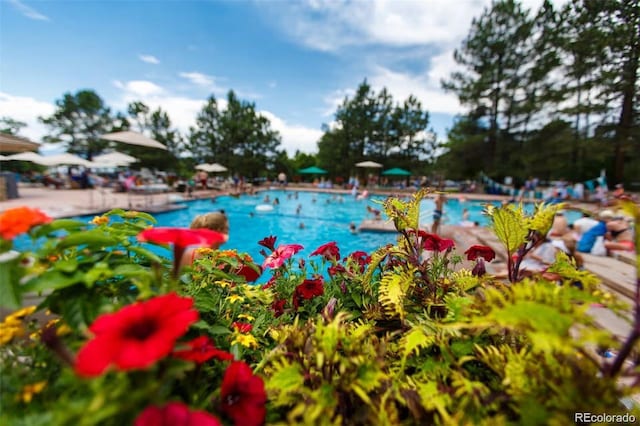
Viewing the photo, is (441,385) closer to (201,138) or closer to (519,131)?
(519,131)

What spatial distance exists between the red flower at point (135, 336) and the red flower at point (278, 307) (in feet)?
3.19

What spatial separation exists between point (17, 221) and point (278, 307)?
1184 mm

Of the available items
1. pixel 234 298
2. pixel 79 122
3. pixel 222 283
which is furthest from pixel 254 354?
pixel 79 122

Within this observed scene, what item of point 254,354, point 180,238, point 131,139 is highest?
point 131,139

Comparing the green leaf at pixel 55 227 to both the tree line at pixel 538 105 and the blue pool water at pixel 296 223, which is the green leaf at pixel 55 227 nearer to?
the blue pool water at pixel 296 223

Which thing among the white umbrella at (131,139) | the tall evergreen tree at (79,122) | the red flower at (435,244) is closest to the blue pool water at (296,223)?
the white umbrella at (131,139)

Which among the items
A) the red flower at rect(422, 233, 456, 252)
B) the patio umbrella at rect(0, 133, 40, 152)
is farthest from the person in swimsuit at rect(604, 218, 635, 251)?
the patio umbrella at rect(0, 133, 40, 152)

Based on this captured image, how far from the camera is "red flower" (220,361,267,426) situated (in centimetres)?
76

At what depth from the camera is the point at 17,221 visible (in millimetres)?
749

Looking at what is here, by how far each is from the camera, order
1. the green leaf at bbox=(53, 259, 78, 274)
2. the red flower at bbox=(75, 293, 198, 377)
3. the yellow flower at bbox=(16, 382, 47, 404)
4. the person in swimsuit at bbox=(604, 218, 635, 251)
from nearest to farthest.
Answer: the red flower at bbox=(75, 293, 198, 377), the yellow flower at bbox=(16, 382, 47, 404), the green leaf at bbox=(53, 259, 78, 274), the person in swimsuit at bbox=(604, 218, 635, 251)

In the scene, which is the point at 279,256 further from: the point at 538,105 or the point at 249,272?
the point at 538,105

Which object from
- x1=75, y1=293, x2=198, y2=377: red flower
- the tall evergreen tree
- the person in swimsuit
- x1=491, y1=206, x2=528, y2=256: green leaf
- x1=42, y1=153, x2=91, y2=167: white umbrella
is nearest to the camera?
x1=75, y1=293, x2=198, y2=377: red flower

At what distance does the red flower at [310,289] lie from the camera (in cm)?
159

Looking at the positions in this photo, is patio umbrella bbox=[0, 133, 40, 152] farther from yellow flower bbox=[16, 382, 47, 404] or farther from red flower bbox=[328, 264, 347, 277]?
red flower bbox=[328, 264, 347, 277]
